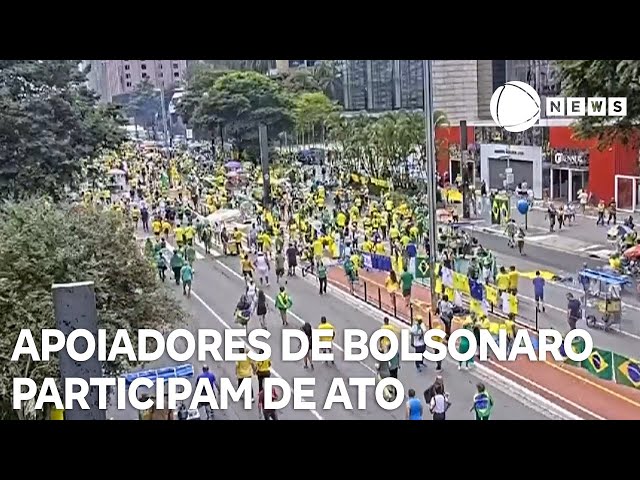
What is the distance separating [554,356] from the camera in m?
5.65

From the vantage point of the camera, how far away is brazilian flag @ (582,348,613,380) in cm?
559

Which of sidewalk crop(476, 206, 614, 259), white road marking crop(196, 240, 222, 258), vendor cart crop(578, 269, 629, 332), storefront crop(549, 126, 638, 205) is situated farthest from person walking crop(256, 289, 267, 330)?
storefront crop(549, 126, 638, 205)

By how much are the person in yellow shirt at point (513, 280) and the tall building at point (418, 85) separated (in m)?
1.25

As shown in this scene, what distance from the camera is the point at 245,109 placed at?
711 cm

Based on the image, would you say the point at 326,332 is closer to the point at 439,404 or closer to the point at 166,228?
the point at 439,404

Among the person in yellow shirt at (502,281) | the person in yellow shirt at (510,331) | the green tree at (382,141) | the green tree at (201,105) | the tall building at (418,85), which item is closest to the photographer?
the person in yellow shirt at (510,331)

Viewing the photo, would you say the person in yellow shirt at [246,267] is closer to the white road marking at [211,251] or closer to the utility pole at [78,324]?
the white road marking at [211,251]

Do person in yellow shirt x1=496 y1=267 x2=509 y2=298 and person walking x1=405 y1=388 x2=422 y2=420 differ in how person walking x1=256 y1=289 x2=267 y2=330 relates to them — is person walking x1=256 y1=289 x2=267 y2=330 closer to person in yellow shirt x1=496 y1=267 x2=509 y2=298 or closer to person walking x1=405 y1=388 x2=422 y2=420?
person walking x1=405 y1=388 x2=422 y2=420

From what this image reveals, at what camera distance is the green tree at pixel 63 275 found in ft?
17.4

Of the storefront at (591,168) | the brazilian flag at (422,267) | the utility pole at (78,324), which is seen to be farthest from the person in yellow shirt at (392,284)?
the utility pole at (78,324)

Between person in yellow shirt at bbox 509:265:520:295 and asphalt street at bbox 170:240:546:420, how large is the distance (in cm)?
133
